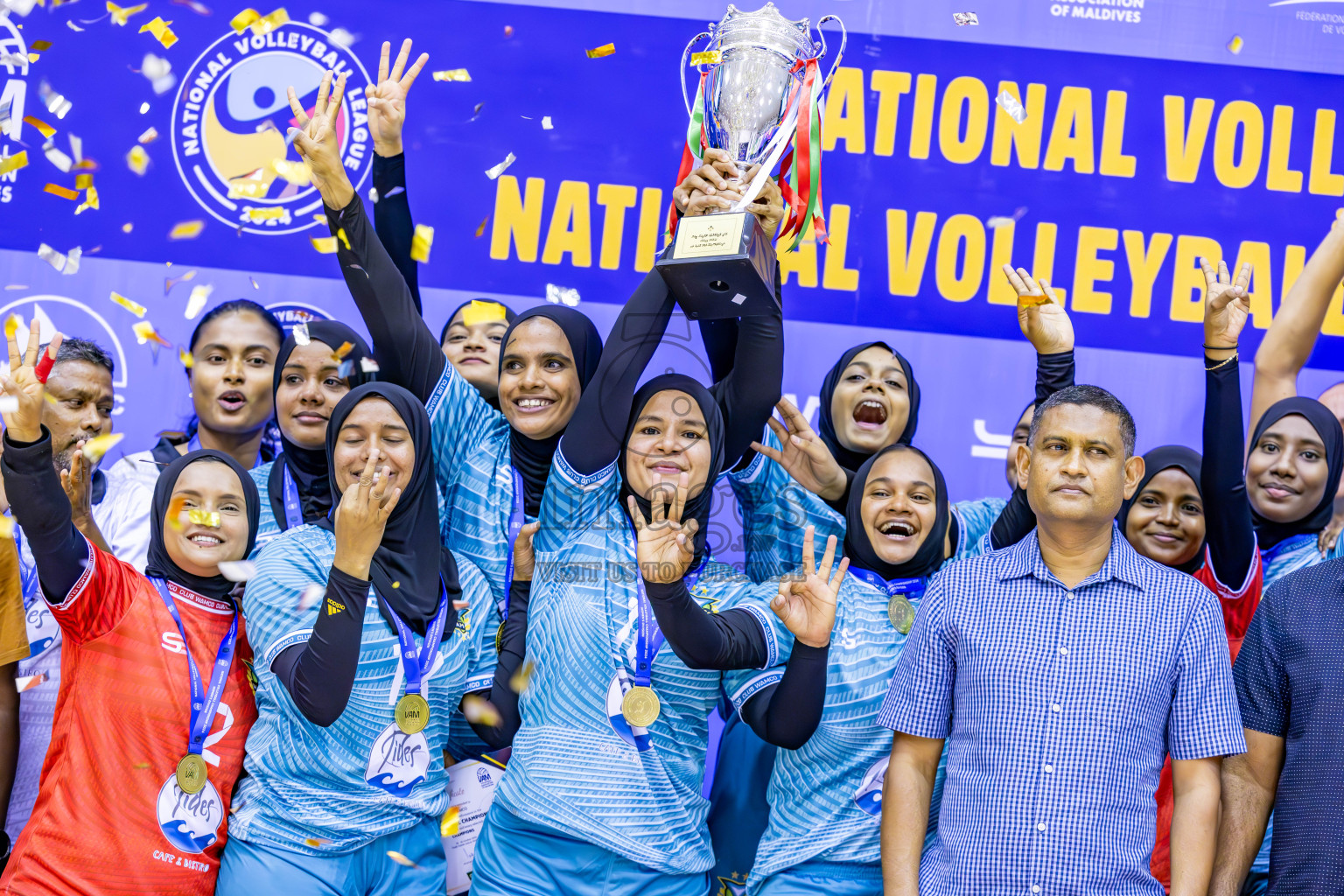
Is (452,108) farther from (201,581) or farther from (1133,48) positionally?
(1133,48)

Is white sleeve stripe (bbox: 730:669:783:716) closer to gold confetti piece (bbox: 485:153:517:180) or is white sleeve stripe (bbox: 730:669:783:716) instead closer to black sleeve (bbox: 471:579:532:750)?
A: black sleeve (bbox: 471:579:532:750)

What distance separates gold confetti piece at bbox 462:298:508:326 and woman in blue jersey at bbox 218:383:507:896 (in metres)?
0.85

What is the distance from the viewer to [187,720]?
2.77 metres

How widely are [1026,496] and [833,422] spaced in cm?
68

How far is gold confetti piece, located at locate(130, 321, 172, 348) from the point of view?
13.8 ft

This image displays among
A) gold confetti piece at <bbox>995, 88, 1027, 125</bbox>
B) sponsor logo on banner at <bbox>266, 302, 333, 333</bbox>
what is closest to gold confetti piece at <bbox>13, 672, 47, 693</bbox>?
sponsor logo on banner at <bbox>266, 302, 333, 333</bbox>

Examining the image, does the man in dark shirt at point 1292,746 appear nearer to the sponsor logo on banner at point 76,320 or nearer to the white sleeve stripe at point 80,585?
the white sleeve stripe at point 80,585

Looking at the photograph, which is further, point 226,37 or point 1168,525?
point 226,37

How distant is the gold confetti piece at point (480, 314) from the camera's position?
147 inches

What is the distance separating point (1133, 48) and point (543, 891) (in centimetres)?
353

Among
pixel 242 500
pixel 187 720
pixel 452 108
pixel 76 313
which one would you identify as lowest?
pixel 187 720

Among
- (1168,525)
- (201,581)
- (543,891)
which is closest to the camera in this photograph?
(543,891)

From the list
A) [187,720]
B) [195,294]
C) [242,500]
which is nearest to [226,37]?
[195,294]

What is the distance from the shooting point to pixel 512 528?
320cm
